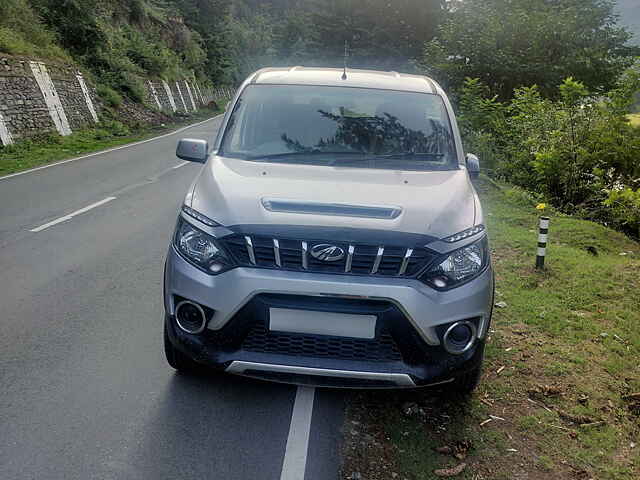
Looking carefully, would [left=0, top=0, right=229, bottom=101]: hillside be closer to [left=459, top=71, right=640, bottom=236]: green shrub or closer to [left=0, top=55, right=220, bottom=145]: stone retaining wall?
[left=0, top=55, right=220, bottom=145]: stone retaining wall

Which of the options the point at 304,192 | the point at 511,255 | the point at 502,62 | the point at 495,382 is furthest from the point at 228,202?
the point at 502,62

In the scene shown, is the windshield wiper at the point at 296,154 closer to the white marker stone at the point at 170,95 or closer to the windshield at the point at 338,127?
the windshield at the point at 338,127

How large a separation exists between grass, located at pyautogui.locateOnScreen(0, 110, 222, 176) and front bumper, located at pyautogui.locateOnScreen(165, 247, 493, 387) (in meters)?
12.2

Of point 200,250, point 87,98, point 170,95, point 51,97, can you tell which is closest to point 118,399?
point 200,250

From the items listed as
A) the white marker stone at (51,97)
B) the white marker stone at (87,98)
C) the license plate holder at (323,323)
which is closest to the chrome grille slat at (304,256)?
the license plate holder at (323,323)

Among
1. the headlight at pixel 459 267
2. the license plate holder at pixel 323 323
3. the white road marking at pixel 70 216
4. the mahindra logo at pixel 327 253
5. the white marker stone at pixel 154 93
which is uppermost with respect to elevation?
the mahindra logo at pixel 327 253

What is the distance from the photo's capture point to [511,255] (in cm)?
766

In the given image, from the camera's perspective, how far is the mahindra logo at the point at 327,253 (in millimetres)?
3352

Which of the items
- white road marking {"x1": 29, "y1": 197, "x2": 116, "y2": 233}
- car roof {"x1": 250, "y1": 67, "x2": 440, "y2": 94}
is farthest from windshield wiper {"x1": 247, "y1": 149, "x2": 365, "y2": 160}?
white road marking {"x1": 29, "y1": 197, "x2": 116, "y2": 233}

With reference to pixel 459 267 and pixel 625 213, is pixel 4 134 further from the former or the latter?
pixel 459 267

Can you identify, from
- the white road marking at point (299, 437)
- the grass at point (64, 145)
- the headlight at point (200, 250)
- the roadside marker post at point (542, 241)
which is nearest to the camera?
the white road marking at point (299, 437)

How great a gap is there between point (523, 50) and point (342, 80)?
16.9 metres

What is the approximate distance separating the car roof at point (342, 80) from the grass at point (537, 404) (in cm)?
212

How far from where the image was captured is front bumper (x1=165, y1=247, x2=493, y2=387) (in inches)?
129
